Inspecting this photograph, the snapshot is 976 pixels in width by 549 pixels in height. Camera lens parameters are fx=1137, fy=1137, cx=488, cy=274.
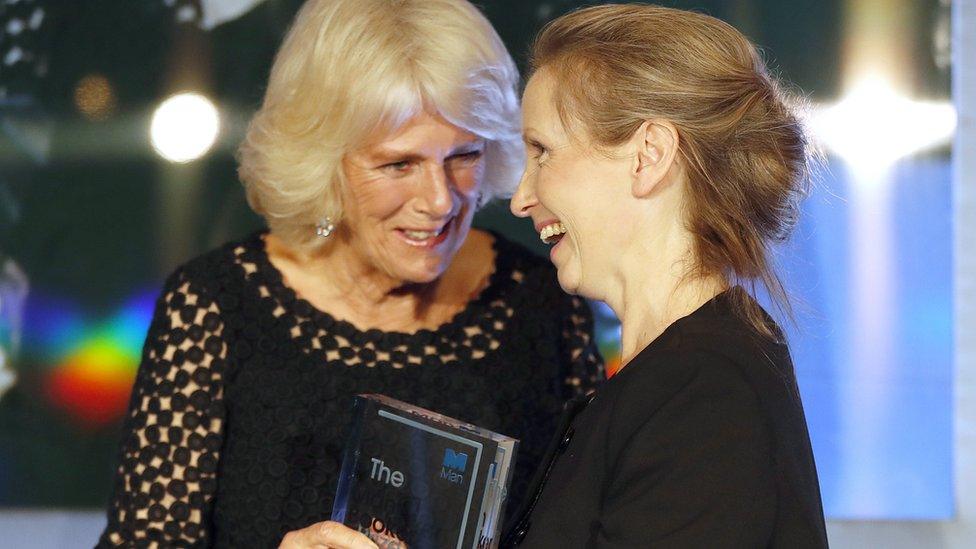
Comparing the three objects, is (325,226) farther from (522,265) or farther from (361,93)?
(522,265)

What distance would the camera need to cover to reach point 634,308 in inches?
51.9

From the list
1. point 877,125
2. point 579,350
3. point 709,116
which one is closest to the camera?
point 709,116

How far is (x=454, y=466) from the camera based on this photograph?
1.36m

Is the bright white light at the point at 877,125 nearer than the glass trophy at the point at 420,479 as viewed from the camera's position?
No

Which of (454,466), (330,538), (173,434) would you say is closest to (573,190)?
(454,466)

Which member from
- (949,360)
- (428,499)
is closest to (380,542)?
(428,499)

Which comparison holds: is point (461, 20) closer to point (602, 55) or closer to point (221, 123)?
point (602, 55)

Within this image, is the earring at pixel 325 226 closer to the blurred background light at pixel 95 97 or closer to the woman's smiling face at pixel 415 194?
the woman's smiling face at pixel 415 194

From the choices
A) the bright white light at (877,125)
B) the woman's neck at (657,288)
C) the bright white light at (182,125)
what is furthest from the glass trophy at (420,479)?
the bright white light at (877,125)

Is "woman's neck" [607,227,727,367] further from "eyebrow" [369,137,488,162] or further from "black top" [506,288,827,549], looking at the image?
"eyebrow" [369,137,488,162]

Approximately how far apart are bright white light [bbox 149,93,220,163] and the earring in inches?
29.1

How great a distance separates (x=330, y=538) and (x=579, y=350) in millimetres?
774

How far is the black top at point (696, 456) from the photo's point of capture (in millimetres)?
1081

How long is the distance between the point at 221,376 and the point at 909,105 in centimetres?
174
